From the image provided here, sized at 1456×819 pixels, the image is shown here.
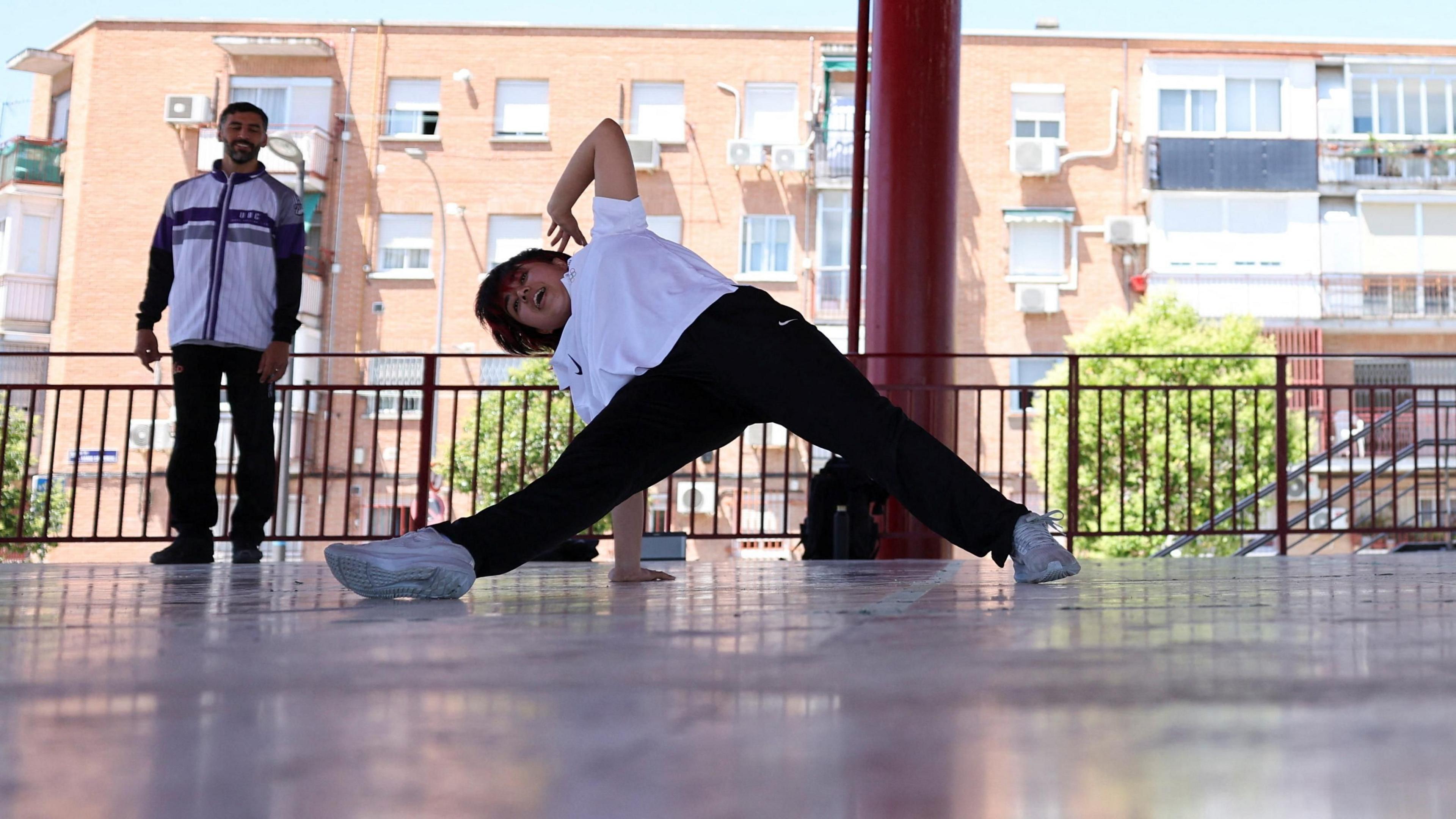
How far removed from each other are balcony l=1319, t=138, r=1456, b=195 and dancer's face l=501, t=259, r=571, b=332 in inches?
1064

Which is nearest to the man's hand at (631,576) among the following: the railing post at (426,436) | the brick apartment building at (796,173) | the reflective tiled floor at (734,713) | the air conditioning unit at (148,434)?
the reflective tiled floor at (734,713)

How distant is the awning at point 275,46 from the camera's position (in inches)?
1047

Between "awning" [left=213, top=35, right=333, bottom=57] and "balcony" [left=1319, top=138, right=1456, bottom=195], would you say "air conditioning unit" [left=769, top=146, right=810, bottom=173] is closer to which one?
"awning" [left=213, top=35, right=333, bottom=57]

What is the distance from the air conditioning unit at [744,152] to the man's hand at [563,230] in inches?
905

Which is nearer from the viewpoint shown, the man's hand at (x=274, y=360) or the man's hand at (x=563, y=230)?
the man's hand at (x=563, y=230)

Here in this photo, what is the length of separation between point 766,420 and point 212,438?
2855mm

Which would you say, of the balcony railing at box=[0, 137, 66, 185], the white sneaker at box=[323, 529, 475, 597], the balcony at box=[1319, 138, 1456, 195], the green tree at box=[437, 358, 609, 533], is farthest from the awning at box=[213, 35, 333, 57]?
the white sneaker at box=[323, 529, 475, 597]

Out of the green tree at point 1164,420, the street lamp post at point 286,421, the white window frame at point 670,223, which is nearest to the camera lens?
the street lamp post at point 286,421

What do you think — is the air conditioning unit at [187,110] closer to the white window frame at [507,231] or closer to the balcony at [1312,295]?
the white window frame at [507,231]

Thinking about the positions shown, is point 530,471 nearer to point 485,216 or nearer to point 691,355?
point 691,355

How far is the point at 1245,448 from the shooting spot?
69.8 ft

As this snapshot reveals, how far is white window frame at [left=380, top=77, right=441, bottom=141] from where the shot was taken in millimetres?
26906

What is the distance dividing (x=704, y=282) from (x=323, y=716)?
5.14ft

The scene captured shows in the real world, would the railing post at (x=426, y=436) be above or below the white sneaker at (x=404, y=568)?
above
